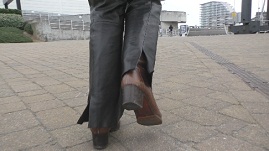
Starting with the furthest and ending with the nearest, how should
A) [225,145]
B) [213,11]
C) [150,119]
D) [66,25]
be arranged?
[213,11] → [66,25] → [225,145] → [150,119]

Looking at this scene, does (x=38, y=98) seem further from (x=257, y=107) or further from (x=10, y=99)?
(x=257, y=107)

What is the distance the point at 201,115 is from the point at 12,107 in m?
1.58

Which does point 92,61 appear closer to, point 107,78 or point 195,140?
point 107,78

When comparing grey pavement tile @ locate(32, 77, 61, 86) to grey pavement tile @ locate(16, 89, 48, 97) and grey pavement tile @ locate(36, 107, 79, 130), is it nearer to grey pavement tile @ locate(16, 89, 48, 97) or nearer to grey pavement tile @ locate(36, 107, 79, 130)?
grey pavement tile @ locate(16, 89, 48, 97)

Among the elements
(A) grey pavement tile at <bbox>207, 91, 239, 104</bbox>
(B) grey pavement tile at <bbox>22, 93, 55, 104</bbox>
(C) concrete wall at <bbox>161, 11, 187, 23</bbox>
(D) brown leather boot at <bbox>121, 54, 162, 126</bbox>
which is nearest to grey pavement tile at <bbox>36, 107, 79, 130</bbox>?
(B) grey pavement tile at <bbox>22, 93, 55, 104</bbox>

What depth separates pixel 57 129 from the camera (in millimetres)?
1678

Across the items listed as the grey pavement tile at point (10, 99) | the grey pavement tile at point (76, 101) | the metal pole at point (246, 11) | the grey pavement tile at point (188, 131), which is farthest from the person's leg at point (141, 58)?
the metal pole at point (246, 11)

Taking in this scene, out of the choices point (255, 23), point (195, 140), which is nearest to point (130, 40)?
point (195, 140)

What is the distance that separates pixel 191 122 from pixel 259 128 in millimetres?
411

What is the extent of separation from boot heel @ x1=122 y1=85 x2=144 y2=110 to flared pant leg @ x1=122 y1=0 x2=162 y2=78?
0.11 m

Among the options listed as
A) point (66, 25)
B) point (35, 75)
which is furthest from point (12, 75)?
point (66, 25)

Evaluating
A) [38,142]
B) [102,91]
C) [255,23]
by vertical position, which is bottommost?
[38,142]

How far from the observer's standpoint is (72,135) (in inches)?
61.8

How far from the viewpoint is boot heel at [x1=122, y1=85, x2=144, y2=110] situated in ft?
3.65
